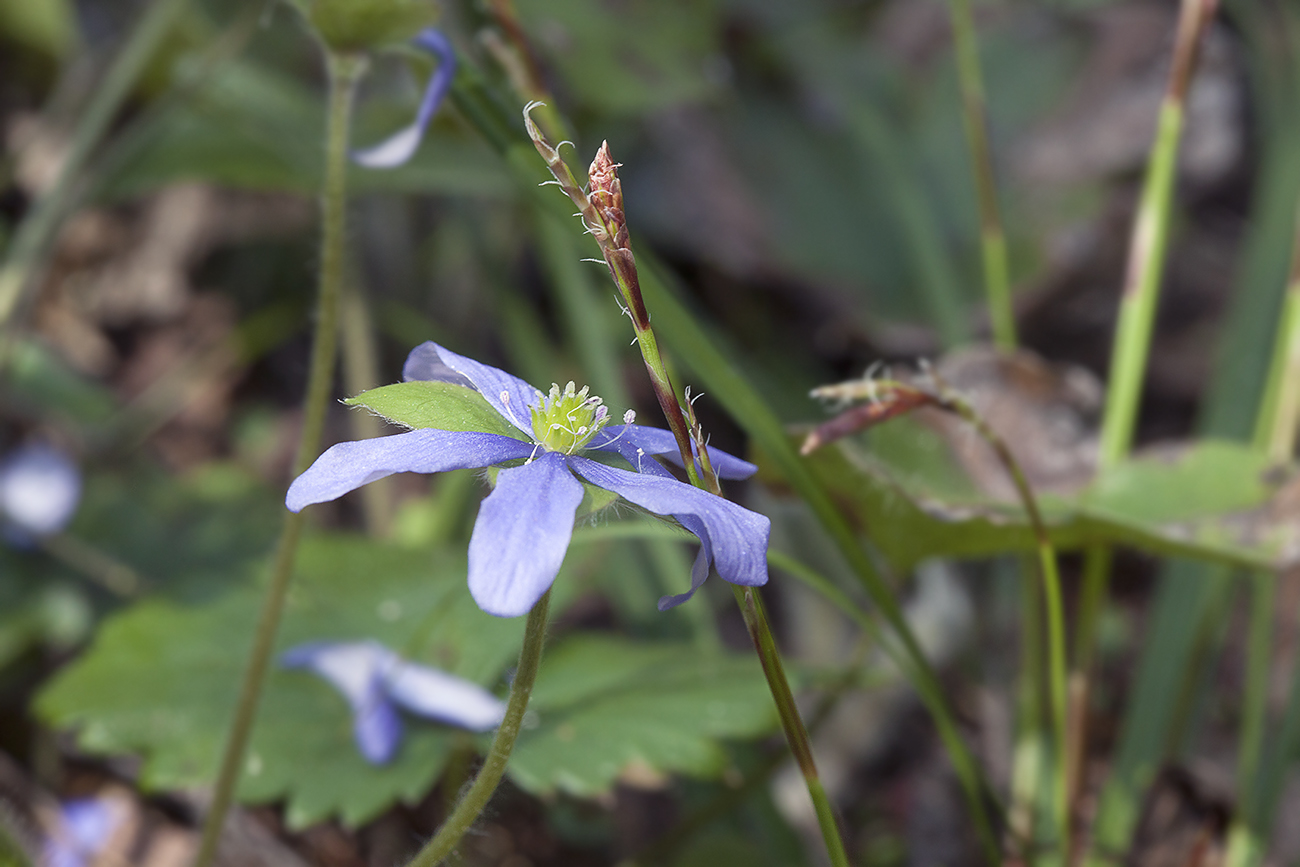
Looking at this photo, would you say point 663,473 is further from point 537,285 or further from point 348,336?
point 537,285

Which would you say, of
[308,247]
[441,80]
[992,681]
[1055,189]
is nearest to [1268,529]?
[992,681]

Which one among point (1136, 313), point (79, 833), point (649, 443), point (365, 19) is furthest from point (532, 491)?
point (79, 833)

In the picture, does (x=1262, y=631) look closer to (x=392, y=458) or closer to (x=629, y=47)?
(x=392, y=458)

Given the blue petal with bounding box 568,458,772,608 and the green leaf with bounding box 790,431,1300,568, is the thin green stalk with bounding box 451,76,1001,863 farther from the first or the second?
the blue petal with bounding box 568,458,772,608

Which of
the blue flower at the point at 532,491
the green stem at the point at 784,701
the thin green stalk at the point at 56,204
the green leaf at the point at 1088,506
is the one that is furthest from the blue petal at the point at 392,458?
the thin green stalk at the point at 56,204

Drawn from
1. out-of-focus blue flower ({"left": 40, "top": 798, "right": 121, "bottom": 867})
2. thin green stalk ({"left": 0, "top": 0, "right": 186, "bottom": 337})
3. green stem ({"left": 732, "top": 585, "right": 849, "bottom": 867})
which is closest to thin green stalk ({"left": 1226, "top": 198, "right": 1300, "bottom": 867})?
green stem ({"left": 732, "top": 585, "right": 849, "bottom": 867})
